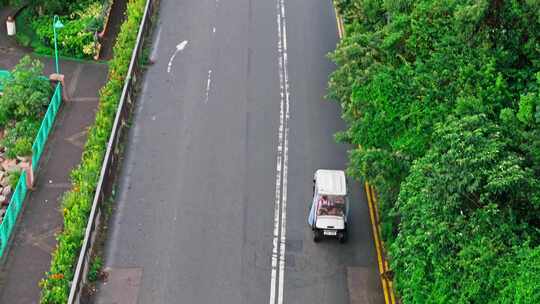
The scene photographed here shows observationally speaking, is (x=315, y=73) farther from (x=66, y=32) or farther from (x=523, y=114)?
(x=523, y=114)

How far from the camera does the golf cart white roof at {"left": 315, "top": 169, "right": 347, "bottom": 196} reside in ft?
110

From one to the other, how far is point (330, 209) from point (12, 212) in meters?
12.5

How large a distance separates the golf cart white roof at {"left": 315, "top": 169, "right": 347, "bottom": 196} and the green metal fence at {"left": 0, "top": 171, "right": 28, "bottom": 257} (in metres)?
11.9

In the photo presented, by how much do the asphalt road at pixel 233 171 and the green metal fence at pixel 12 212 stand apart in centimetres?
397

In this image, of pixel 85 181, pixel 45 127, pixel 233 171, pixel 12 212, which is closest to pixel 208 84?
pixel 233 171

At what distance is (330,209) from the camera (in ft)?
111

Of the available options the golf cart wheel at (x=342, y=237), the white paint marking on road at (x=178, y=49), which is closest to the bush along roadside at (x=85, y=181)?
the white paint marking on road at (x=178, y=49)

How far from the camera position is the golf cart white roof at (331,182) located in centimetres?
3359

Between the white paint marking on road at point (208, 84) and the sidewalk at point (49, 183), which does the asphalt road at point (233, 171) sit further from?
the sidewalk at point (49, 183)

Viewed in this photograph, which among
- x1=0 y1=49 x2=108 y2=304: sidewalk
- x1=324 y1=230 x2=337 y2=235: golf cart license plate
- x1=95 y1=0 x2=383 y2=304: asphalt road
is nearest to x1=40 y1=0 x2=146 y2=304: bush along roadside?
x1=0 y1=49 x2=108 y2=304: sidewalk

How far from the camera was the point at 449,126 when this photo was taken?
2803 centimetres

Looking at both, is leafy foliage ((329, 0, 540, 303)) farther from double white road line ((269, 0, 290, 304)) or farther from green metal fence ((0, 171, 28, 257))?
green metal fence ((0, 171, 28, 257))

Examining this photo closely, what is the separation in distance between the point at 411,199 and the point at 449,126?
254 centimetres

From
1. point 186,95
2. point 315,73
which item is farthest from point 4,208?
point 315,73
